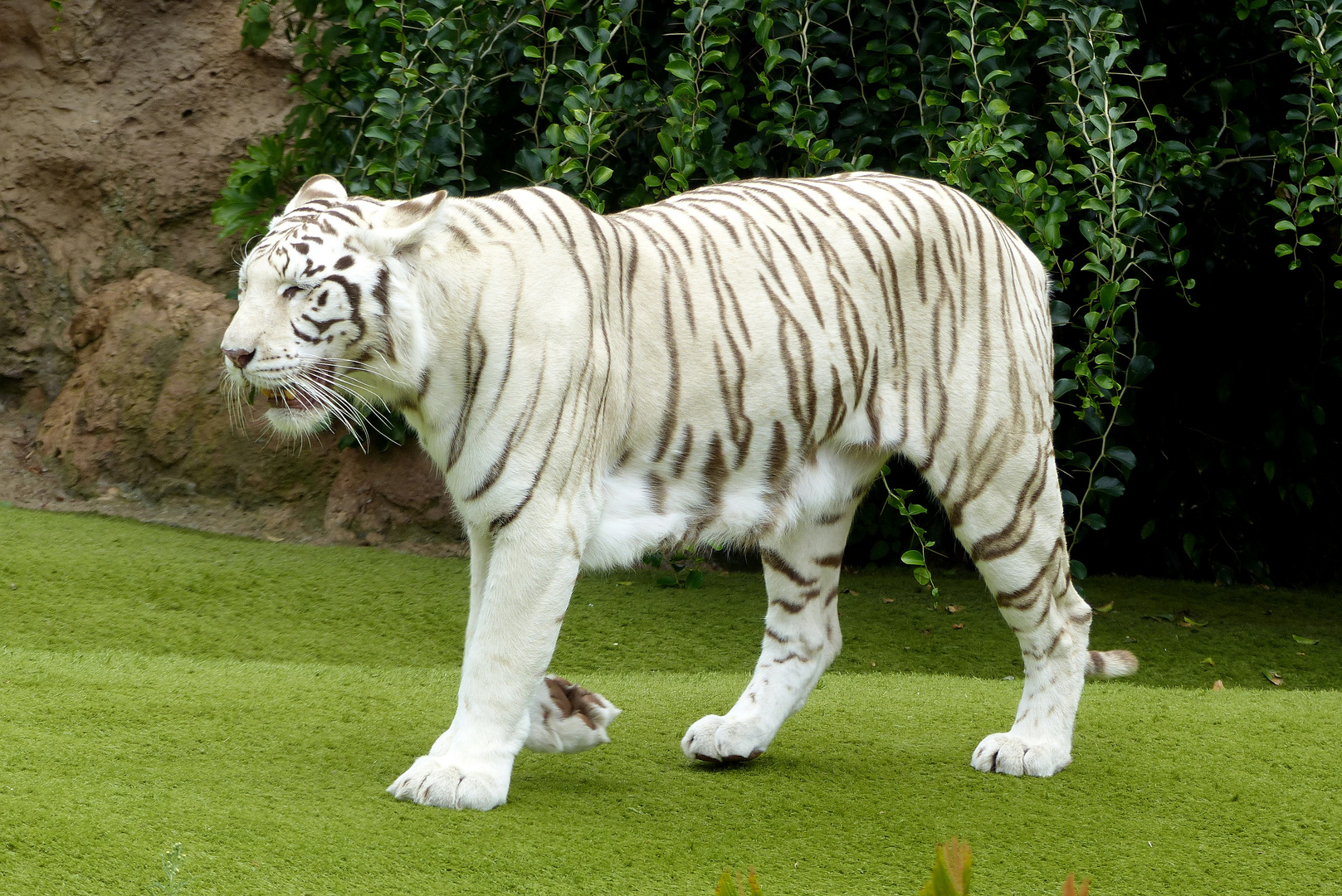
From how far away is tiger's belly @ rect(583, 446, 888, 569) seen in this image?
284 cm

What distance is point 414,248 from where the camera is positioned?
2678 mm

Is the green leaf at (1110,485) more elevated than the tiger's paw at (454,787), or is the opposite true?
the green leaf at (1110,485)

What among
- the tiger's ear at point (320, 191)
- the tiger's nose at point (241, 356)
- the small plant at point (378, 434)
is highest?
the tiger's ear at point (320, 191)

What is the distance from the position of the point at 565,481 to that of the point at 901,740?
4.54 feet

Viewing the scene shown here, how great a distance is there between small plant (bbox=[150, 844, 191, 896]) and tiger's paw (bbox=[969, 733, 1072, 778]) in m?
1.89

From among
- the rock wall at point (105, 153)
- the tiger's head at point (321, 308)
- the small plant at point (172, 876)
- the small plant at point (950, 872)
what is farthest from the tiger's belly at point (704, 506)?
the rock wall at point (105, 153)

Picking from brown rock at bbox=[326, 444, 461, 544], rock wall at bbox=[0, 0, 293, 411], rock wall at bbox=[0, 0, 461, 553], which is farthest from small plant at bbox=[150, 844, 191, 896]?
rock wall at bbox=[0, 0, 293, 411]

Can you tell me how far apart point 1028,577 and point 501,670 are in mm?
1336

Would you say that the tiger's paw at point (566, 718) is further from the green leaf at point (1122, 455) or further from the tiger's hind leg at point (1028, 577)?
the green leaf at point (1122, 455)

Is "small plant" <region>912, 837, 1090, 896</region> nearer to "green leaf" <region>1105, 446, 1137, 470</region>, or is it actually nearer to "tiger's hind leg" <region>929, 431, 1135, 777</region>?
"tiger's hind leg" <region>929, 431, 1135, 777</region>

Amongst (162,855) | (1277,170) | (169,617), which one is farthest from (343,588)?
(1277,170)

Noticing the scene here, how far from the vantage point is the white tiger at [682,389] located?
264 centimetres

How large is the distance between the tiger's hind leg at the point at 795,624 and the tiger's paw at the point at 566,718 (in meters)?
0.35

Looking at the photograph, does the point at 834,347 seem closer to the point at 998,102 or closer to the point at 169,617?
the point at 998,102
